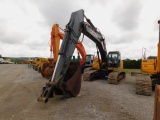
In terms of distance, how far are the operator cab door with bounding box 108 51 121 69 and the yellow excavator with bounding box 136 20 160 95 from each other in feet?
10.5

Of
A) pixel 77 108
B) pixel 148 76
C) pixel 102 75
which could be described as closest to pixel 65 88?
pixel 77 108

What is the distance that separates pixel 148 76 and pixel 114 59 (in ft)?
14.5

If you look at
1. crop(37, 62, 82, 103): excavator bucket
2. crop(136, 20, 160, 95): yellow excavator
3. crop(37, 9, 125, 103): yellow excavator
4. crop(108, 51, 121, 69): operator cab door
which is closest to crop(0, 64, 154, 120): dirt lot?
crop(37, 62, 82, 103): excavator bucket

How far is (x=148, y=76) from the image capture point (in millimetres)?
10195

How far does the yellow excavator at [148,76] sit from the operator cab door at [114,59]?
3.19m

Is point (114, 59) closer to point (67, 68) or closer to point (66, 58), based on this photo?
point (67, 68)

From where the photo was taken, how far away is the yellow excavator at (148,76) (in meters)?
8.99

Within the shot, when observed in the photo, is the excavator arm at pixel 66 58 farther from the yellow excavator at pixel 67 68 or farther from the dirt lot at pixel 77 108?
the dirt lot at pixel 77 108

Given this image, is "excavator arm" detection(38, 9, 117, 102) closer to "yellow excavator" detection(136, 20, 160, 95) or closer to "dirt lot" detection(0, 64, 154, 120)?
"dirt lot" detection(0, 64, 154, 120)

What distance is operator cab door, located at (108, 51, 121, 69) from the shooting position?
14344mm

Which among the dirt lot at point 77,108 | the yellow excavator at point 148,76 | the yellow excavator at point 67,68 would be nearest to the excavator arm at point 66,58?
the yellow excavator at point 67,68

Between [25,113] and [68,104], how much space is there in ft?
5.10

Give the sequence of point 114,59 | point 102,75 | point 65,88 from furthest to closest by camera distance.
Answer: point 102,75 → point 114,59 → point 65,88

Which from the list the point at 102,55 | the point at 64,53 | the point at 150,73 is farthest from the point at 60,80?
the point at 102,55
